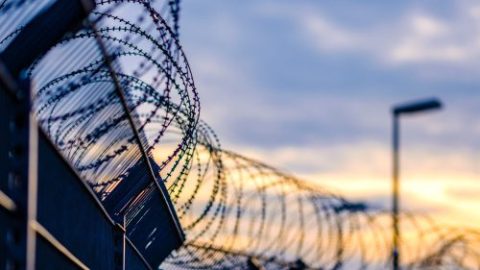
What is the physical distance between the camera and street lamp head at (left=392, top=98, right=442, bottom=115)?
15.6 metres

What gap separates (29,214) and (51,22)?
1327mm

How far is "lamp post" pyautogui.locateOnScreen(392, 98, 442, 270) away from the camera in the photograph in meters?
15.7

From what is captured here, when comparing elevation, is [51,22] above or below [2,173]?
above

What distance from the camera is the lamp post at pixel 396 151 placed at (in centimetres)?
1574

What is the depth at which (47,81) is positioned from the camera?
8.75 m

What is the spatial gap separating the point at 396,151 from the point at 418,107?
1768 millimetres

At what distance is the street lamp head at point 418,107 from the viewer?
51.2 ft

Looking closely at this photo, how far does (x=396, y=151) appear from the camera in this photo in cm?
1767

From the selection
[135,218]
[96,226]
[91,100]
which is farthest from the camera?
[135,218]

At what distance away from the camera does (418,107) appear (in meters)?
16.0

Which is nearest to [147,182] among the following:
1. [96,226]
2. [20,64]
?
[96,226]

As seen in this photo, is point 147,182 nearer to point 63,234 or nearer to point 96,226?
point 96,226

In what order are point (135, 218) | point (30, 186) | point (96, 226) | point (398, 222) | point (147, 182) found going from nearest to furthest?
point (30, 186), point (96, 226), point (147, 182), point (135, 218), point (398, 222)

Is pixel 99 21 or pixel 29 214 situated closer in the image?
pixel 29 214
